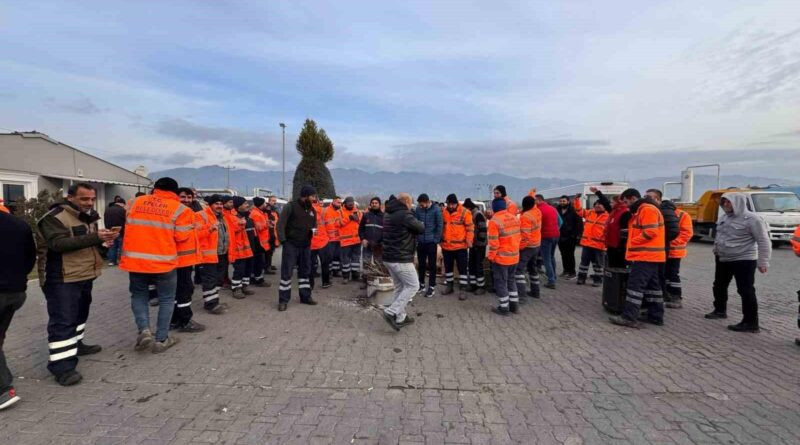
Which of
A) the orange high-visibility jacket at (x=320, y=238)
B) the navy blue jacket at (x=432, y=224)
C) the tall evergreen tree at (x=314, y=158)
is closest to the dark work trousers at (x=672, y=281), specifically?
the navy blue jacket at (x=432, y=224)

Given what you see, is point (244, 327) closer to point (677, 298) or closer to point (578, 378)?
point (578, 378)

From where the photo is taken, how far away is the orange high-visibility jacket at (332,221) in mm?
7938

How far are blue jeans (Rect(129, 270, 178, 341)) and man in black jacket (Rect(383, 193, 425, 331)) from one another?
103 inches

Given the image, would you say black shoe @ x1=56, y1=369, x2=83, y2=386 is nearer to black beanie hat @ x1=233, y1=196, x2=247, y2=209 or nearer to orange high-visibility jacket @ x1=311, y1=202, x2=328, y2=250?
black beanie hat @ x1=233, y1=196, x2=247, y2=209

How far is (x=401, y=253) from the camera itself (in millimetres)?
5012

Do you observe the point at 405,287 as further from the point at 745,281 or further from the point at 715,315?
the point at 715,315

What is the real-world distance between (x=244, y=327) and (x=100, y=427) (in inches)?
90.2

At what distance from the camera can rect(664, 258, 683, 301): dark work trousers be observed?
20.4 ft

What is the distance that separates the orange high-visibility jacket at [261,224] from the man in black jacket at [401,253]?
11.6 feet

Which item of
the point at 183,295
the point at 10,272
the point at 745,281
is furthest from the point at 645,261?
the point at 10,272

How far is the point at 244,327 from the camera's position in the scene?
16.7ft

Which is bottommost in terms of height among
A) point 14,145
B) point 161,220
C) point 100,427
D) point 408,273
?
point 100,427

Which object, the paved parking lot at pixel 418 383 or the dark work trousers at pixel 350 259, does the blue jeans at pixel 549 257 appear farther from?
the dark work trousers at pixel 350 259

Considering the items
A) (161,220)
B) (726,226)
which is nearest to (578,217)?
(726,226)
